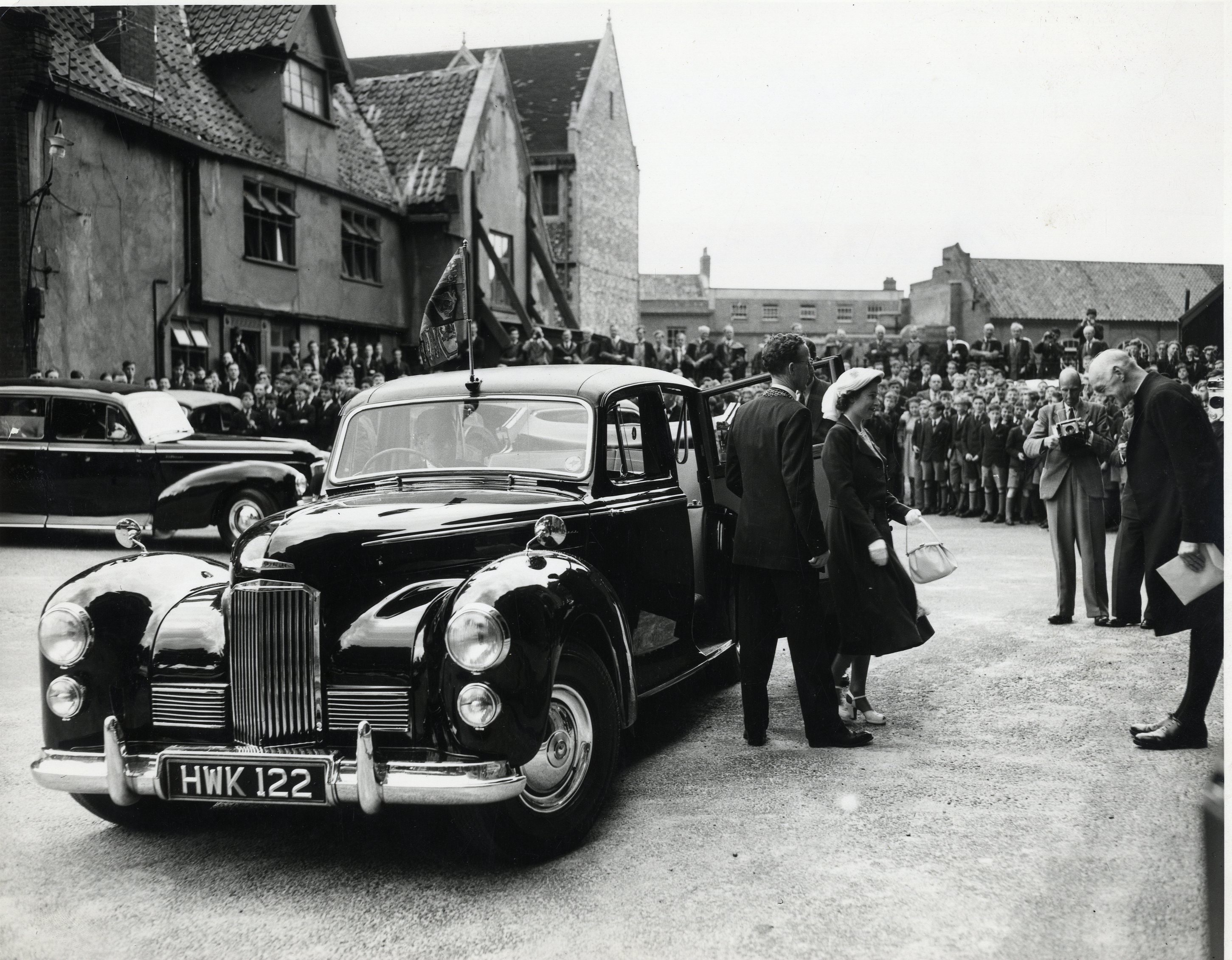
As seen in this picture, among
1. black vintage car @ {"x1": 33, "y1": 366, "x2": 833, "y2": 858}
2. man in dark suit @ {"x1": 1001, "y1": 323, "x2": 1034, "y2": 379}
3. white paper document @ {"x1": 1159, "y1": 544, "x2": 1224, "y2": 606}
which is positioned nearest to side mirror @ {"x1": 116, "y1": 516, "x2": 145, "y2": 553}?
black vintage car @ {"x1": 33, "y1": 366, "x2": 833, "y2": 858}

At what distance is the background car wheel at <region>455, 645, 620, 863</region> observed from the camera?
3742 mm

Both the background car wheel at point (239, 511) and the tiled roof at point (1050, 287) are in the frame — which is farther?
the tiled roof at point (1050, 287)

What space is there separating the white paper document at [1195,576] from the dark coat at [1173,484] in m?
0.04

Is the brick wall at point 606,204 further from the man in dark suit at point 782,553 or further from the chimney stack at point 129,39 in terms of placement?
the man in dark suit at point 782,553

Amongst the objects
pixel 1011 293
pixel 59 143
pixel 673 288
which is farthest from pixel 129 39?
pixel 673 288

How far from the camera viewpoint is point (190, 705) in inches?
153

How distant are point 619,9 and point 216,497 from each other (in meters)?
8.55

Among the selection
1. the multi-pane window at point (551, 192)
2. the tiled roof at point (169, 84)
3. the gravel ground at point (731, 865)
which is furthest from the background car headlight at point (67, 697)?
the multi-pane window at point (551, 192)

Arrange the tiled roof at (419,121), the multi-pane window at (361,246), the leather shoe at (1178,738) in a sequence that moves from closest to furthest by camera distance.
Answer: the leather shoe at (1178,738), the multi-pane window at (361,246), the tiled roof at (419,121)

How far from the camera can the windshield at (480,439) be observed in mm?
4930

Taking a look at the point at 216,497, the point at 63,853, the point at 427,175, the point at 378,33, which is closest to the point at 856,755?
the point at 63,853

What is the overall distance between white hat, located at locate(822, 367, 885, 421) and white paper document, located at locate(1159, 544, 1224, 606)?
5.30 feet

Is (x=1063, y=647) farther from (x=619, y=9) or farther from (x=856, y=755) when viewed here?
(x=619, y=9)

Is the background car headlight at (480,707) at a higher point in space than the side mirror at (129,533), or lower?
lower
